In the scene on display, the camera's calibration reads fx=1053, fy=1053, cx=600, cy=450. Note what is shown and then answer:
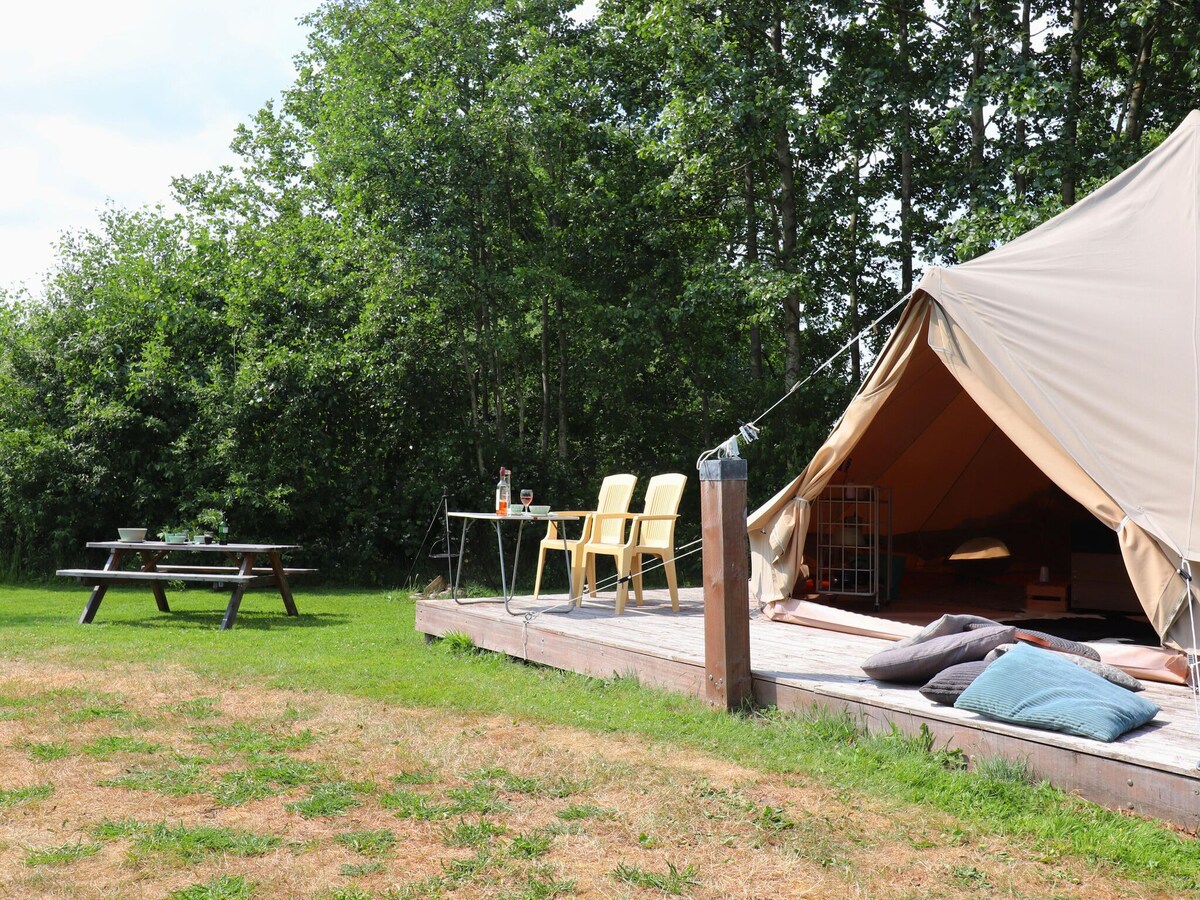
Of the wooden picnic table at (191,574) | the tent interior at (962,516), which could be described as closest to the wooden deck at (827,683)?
the tent interior at (962,516)

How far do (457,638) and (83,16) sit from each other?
4605mm

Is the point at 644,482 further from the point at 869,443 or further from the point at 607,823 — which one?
the point at 607,823

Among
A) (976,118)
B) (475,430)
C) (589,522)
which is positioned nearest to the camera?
(589,522)

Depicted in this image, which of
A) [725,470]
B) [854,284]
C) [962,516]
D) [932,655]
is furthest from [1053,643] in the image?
[854,284]

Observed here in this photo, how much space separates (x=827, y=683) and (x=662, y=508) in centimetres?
229

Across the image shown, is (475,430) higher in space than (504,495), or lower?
higher

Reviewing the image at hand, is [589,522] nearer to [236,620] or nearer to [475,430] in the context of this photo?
[236,620]

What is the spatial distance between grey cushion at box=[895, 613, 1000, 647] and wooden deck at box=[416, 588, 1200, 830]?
0.78 ft

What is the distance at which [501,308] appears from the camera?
36.1ft

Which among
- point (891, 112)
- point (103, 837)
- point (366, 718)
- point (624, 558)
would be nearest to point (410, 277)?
point (891, 112)

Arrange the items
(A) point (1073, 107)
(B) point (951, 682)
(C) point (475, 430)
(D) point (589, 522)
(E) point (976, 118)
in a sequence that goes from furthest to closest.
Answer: (C) point (475, 430), (E) point (976, 118), (A) point (1073, 107), (D) point (589, 522), (B) point (951, 682)

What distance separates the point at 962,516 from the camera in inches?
279

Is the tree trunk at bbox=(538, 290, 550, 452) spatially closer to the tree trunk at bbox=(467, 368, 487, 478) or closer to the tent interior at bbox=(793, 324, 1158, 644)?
the tree trunk at bbox=(467, 368, 487, 478)

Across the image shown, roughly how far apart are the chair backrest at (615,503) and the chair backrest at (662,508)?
14 centimetres
